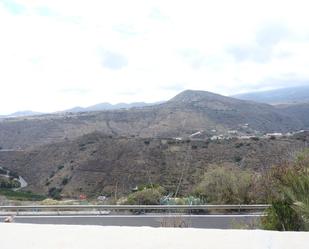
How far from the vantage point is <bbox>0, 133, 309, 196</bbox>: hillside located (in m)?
42.4

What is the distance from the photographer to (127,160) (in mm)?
51281

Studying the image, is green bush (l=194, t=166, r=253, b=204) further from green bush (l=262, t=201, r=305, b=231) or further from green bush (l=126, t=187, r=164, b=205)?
green bush (l=262, t=201, r=305, b=231)

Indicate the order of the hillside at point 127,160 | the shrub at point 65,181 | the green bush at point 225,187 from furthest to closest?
the shrub at point 65,181 → the hillside at point 127,160 → the green bush at point 225,187

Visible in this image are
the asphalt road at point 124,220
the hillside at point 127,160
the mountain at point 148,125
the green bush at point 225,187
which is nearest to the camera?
the asphalt road at point 124,220

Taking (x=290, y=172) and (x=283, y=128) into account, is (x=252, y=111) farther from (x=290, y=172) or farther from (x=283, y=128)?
(x=290, y=172)

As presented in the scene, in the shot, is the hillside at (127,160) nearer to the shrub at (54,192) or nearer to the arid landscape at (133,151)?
the arid landscape at (133,151)

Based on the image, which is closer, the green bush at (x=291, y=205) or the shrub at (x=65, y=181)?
the green bush at (x=291, y=205)

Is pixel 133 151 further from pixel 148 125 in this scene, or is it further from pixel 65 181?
pixel 148 125

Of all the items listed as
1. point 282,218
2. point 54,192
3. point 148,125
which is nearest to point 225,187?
point 282,218

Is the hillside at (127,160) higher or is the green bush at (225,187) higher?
the green bush at (225,187)

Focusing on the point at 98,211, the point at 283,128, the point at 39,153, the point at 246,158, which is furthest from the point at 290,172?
the point at 283,128

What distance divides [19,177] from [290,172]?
2173 inches

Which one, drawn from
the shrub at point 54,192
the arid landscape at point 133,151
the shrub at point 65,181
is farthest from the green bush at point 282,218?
the shrub at point 65,181

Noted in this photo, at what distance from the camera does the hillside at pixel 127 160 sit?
4244 centimetres
